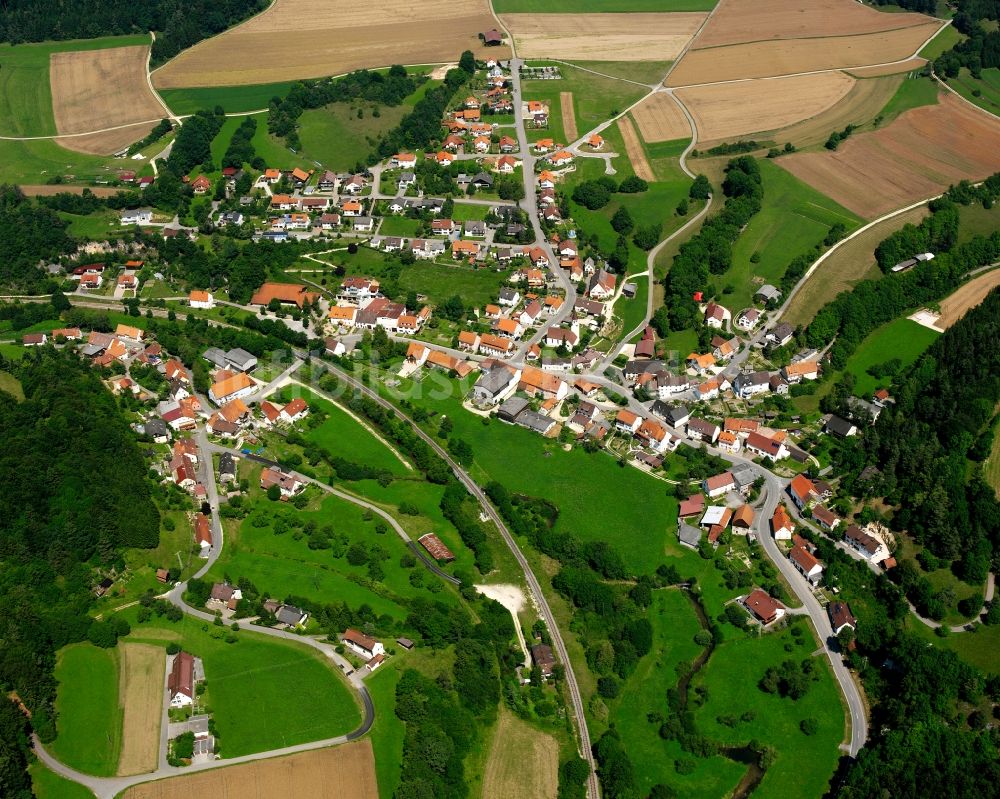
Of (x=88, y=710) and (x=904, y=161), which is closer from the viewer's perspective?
(x=88, y=710)

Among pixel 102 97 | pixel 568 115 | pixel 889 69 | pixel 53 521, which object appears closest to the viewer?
pixel 53 521

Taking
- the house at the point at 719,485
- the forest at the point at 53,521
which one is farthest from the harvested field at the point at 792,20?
the forest at the point at 53,521

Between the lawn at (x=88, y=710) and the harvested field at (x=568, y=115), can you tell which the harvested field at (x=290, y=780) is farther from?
the harvested field at (x=568, y=115)

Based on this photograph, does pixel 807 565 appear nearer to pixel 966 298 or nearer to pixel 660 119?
pixel 966 298

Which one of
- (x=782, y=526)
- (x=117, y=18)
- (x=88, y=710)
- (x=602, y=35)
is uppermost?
(x=117, y=18)

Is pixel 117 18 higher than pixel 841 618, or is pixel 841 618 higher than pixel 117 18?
pixel 117 18

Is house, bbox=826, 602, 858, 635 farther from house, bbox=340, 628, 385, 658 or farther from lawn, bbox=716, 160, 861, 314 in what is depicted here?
lawn, bbox=716, 160, 861, 314

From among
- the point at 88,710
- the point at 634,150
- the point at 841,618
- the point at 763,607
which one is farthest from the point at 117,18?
the point at 841,618
